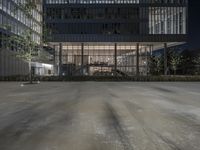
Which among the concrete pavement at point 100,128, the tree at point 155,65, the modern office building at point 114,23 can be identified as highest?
the modern office building at point 114,23

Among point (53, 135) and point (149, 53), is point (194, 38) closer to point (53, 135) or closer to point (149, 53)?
point (149, 53)

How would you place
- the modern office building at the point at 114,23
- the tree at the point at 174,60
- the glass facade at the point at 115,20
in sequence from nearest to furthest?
the modern office building at the point at 114,23, the glass facade at the point at 115,20, the tree at the point at 174,60

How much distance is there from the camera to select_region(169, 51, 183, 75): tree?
79.3 metres

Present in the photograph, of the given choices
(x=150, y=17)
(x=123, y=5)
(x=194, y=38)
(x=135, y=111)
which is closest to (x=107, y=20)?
(x=123, y=5)

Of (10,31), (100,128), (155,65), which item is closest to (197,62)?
(155,65)

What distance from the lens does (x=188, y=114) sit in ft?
42.8

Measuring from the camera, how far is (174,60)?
79938mm

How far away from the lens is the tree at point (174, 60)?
79.3 meters

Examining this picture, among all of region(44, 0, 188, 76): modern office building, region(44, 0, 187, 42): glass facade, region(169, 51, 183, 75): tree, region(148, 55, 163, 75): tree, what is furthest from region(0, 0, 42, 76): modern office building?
region(169, 51, 183, 75): tree

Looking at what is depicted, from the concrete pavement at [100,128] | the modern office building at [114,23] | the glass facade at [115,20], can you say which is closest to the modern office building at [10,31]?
the modern office building at [114,23]

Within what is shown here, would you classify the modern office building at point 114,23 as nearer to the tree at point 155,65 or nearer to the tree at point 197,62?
the tree at point 155,65

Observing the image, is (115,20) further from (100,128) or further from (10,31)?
(100,128)

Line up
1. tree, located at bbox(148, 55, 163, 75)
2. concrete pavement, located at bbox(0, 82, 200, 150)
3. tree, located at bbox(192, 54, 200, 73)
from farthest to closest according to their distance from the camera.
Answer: tree, located at bbox(192, 54, 200, 73) < tree, located at bbox(148, 55, 163, 75) < concrete pavement, located at bbox(0, 82, 200, 150)

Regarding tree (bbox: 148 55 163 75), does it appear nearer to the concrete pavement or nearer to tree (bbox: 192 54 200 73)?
tree (bbox: 192 54 200 73)
